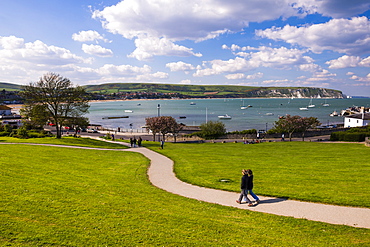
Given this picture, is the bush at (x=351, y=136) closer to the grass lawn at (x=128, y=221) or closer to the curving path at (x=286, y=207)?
the curving path at (x=286, y=207)

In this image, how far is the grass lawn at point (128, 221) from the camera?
8508 millimetres

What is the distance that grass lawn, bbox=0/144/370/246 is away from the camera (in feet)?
27.9

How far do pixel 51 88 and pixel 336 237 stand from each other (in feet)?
142

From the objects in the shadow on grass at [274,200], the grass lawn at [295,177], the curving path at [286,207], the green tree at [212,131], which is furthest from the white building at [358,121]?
the shadow on grass at [274,200]

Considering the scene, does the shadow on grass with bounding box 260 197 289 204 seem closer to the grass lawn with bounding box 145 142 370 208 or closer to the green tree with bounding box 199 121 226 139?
the grass lawn with bounding box 145 142 370 208

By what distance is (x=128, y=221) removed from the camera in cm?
1005

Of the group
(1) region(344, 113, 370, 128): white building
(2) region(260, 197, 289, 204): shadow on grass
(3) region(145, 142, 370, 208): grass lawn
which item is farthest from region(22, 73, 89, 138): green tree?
(1) region(344, 113, 370, 128): white building

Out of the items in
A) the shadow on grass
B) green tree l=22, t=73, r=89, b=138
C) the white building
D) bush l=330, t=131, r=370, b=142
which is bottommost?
the shadow on grass

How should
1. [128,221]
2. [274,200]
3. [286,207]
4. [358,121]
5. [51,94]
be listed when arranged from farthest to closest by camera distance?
[358,121]
[51,94]
[274,200]
[286,207]
[128,221]

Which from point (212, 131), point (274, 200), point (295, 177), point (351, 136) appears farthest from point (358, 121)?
point (274, 200)

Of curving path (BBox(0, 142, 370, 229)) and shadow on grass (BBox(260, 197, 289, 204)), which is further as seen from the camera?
shadow on grass (BBox(260, 197, 289, 204))

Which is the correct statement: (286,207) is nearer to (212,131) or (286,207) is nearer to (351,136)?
(351,136)

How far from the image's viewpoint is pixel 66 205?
36.7ft

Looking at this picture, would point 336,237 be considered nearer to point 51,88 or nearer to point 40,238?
point 40,238
